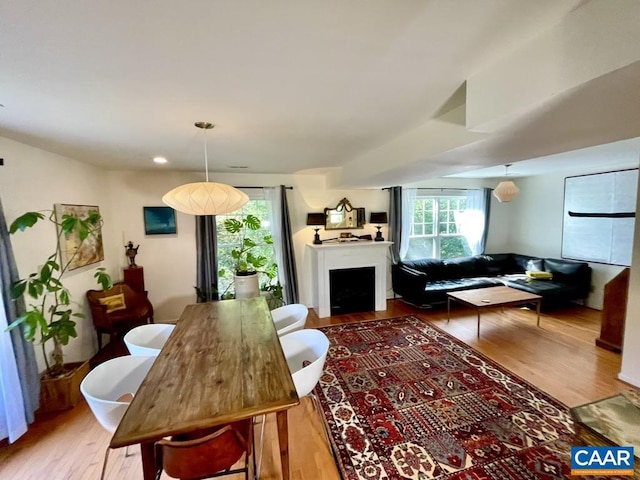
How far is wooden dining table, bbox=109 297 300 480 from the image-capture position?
48.0 inches

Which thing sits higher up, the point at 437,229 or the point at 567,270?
the point at 437,229

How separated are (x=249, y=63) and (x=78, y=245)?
3.08 m

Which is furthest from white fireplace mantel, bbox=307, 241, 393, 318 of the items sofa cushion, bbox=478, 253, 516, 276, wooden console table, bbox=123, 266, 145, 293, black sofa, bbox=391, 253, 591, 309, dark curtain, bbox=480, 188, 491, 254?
wooden console table, bbox=123, 266, 145, 293

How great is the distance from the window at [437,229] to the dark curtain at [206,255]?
3556mm

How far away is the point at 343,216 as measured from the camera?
4.86m

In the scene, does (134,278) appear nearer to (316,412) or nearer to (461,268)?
(316,412)

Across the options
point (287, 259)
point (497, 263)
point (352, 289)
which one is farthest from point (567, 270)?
point (287, 259)

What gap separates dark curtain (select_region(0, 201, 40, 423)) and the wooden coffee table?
177 inches

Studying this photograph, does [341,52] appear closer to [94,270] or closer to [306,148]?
[306,148]

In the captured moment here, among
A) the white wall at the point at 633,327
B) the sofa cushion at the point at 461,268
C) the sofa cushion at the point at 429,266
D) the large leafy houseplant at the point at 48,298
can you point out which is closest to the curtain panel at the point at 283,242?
the sofa cushion at the point at 429,266

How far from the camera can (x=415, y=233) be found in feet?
17.9

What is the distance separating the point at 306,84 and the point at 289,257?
330 centimetres

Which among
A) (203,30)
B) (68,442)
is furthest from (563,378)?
(68,442)

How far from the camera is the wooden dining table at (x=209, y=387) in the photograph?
48.0 inches
